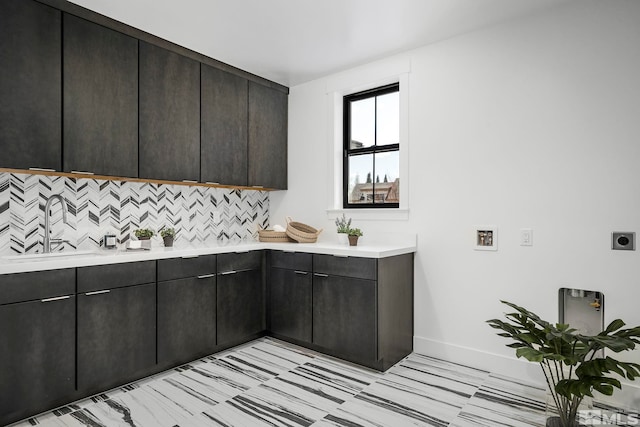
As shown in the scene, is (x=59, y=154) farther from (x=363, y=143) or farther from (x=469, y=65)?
(x=469, y=65)

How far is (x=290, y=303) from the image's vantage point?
337 cm

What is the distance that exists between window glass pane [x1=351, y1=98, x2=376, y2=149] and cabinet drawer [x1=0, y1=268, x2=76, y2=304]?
2563mm

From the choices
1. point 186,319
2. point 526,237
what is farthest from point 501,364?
point 186,319

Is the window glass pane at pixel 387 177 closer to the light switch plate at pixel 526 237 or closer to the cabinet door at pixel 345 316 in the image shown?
the cabinet door at pixel 345 316

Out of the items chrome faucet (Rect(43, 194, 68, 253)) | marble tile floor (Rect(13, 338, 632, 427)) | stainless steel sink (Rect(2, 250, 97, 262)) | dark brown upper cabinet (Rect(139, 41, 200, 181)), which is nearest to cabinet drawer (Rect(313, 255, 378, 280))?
marble tile floor (Rect(13, 338, 632, 427))

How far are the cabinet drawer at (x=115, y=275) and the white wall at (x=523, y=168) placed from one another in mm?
1877

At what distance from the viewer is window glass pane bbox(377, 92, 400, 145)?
3.51 metres

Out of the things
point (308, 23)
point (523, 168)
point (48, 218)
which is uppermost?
point (308, 23)

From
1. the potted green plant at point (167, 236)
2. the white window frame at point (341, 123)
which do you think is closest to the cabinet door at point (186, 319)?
the potted green plant at point (167, 236)

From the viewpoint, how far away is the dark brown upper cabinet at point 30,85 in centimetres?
229

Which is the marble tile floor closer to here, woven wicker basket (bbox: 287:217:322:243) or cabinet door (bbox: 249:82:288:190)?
woven wicker basket (bbox: 287:217:322:243)

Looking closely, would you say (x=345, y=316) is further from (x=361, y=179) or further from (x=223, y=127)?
(x=223, y=127)

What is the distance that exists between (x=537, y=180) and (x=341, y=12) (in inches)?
69.4

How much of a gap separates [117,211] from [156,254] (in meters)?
0.68
